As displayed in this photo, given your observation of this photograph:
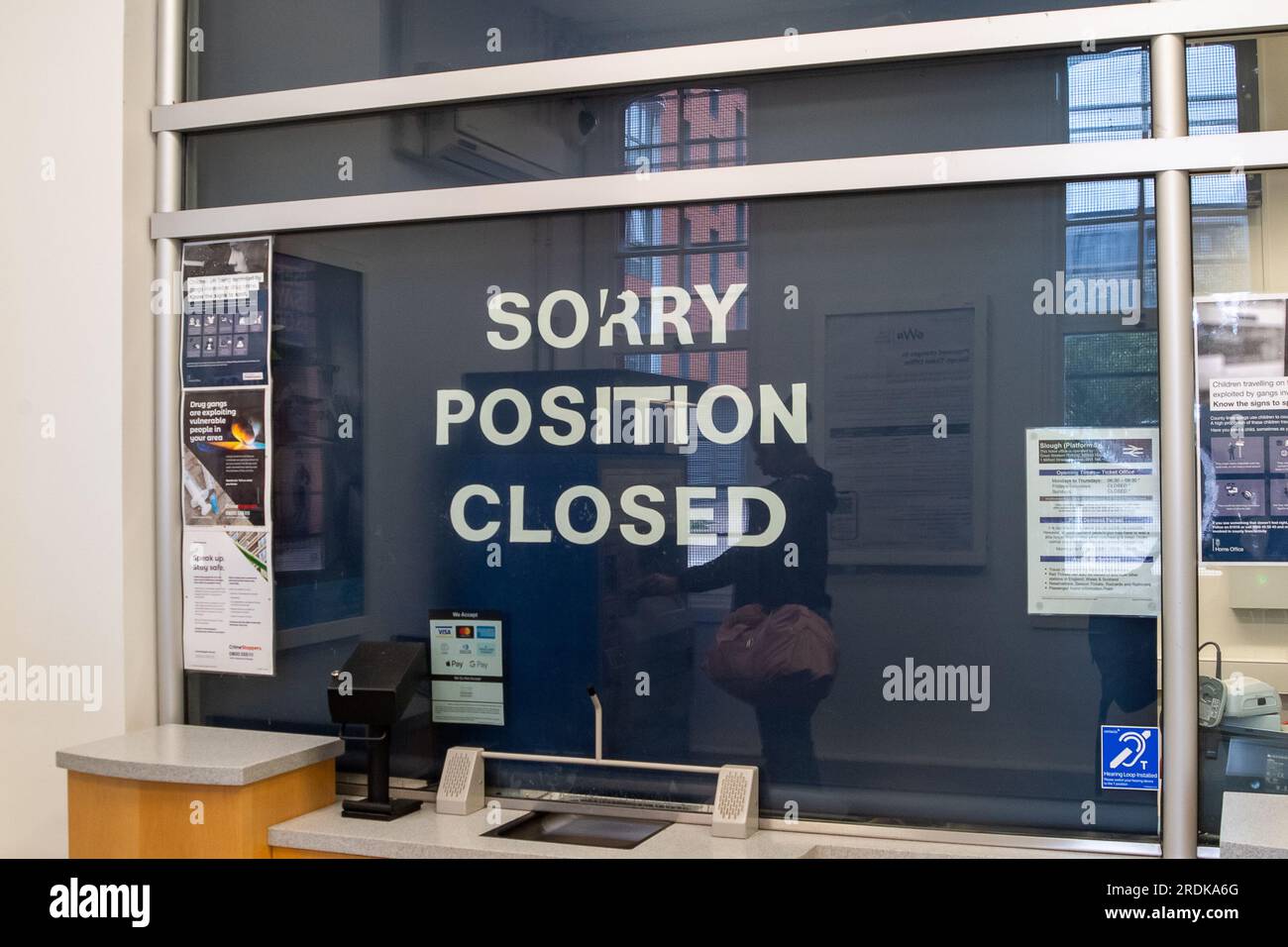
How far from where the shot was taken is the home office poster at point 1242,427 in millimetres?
2672

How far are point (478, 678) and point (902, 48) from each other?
201cm

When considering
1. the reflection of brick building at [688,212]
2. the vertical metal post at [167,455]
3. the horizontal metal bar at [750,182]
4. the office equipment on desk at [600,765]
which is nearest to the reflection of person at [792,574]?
the office equipment on desk at [600,765]

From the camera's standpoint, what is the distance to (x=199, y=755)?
10.2 feet

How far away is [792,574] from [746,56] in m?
1.35

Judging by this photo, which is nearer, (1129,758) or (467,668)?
(1129,758)

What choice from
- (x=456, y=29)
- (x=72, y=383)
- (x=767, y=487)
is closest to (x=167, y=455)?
(x=72, y=383)

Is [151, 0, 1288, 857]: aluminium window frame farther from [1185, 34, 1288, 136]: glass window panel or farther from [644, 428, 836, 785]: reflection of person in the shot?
[644, 428, 836, 785]: reflection of person

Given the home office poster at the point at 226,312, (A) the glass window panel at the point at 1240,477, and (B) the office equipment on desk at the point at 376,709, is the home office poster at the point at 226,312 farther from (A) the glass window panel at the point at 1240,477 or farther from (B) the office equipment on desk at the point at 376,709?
(A) the glass window panel at the point at 1240,477

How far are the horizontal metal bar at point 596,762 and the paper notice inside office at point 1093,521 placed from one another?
0.94 metres

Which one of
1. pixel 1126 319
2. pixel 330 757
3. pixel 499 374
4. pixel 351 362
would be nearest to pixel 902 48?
pixel 1126 319

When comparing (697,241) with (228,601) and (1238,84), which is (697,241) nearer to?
(1238,84)

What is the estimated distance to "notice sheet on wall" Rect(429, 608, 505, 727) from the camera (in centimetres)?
325

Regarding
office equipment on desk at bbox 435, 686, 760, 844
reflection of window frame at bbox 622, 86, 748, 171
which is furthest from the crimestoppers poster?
reflection of window frame at bbox 622, 86, 748, 171

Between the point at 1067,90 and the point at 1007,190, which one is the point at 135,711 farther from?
the point at 1067,90
